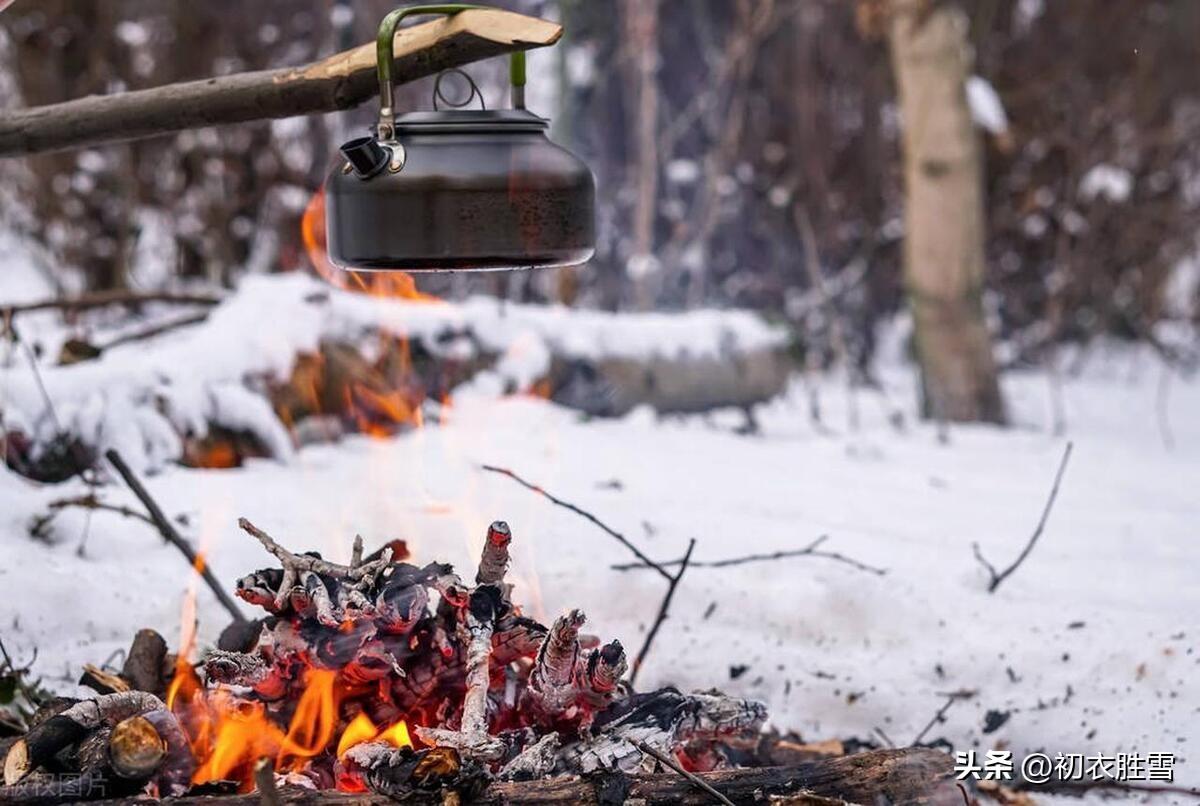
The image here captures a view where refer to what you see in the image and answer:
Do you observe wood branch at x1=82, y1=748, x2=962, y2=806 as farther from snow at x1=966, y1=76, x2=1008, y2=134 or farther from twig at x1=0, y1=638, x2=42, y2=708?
snow at x1=966, y1=76, x2=1008, y2=134

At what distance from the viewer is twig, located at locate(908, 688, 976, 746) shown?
101 inches

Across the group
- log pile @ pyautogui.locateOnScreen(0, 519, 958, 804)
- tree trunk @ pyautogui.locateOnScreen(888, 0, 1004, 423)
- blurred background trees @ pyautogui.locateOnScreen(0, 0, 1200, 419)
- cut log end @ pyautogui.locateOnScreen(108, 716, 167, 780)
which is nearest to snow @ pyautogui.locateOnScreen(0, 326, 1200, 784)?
log pile @ pyautogui.locateOnScreen(0, 519, 958, 804)

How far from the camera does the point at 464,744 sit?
78.2 inches

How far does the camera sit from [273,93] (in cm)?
229

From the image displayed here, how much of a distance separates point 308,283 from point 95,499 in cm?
160

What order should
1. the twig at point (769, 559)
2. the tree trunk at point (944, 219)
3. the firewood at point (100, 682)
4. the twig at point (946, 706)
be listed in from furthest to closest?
the tree trunk at point (944, 219)
the twig at point (769, 559)
the twig at point (946, 706)
the firewood at point (100, 682)

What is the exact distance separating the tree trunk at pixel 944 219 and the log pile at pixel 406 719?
4.22 m

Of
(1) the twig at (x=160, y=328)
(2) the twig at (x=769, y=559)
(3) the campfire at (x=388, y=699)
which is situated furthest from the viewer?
(1) the twig at (x=160, y=328)

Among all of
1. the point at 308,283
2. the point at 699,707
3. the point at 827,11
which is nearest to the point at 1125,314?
the point at 827,11

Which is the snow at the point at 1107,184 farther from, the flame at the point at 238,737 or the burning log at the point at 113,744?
the burning log at the point at 113,744

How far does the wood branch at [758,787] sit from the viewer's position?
6.04ft

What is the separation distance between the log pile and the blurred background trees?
484 centimetres

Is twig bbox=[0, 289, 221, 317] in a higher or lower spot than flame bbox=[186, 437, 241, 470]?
higher

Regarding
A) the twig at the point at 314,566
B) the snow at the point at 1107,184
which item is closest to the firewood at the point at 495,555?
the twig at the point at 314,566
